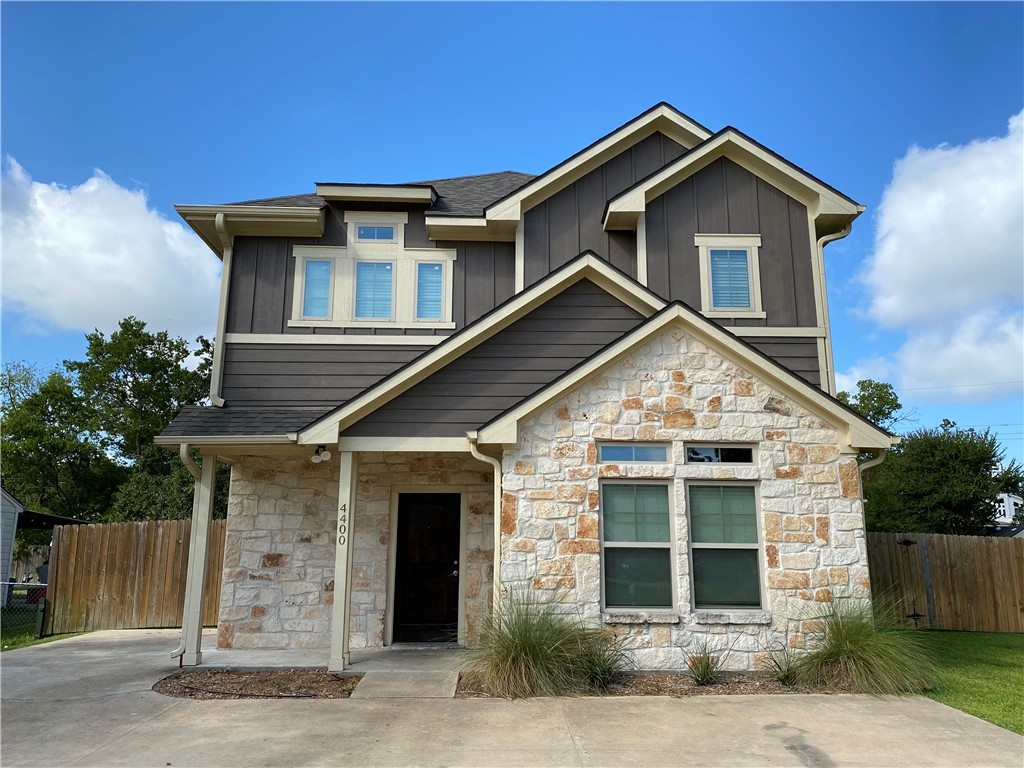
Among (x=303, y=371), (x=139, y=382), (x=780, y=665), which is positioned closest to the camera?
(x=780, y=665)

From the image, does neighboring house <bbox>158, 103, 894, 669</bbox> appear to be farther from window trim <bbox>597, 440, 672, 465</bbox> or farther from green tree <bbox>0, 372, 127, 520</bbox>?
green tree <bbox>0, 372, 127, 520</bbox>

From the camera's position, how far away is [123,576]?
1213 centimetres

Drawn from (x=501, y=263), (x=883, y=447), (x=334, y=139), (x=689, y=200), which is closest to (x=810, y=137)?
(x=689, y=200)

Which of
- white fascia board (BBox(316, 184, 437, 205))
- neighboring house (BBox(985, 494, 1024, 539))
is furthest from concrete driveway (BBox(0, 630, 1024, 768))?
neighboring house (BBox(985, 494, 1024, 539))

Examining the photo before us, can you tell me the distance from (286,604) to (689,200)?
818cm

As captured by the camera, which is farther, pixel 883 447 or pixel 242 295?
pixel 242 295

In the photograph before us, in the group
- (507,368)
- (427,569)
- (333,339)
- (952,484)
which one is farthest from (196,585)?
(952,484)

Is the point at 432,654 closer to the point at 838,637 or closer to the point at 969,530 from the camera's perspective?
the point at 838,637

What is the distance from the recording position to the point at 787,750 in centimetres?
481

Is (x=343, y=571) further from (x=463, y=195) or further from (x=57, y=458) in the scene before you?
(x=57, y=458)

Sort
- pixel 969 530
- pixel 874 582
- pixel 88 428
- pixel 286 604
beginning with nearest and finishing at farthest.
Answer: pixel 286 604 < pixel 874 582 < pixel 969 530 < pixel 88 428

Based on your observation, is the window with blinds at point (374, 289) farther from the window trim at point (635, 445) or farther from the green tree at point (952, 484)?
the green tree at point (952, 484)

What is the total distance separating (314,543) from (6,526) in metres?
12.7

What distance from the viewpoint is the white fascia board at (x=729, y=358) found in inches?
288
